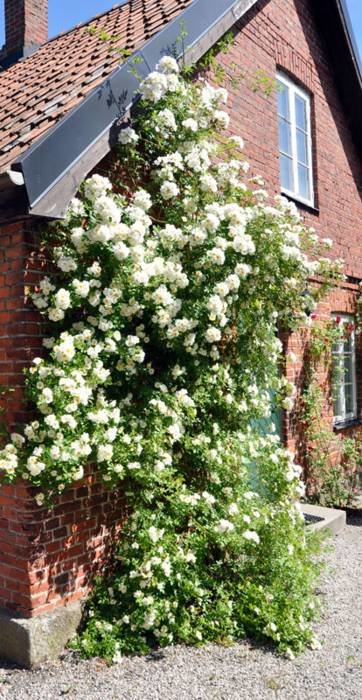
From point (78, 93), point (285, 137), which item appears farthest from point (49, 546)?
point (285, 137)

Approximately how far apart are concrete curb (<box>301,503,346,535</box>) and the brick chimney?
24.4ft

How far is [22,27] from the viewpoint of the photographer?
911 cm

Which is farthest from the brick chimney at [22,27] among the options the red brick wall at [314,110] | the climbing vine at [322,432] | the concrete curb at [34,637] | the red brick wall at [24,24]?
the concrete curb at [34,637]

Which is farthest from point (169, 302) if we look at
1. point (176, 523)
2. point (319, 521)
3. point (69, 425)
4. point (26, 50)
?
point (26, 50)

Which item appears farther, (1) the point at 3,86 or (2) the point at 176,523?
A: (1) the point at 3,86

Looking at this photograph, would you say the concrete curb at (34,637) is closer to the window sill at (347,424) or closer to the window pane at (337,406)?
the window sill at (347,424)

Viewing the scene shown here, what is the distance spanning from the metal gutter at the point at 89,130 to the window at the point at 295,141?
105 inches

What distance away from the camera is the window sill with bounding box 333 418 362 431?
26.8ft

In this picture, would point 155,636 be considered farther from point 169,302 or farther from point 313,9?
point 313,9

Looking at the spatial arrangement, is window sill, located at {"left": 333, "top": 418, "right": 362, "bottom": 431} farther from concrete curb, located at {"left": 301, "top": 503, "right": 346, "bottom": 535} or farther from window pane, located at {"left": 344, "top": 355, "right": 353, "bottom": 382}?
concrete curb, located at {"left": 301, "top": 503, "right": 346, "bottom": 535}

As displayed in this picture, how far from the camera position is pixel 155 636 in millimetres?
3980

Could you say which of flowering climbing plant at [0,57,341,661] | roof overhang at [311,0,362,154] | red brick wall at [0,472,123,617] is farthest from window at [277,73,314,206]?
red brick wall at [0,472,123,617]

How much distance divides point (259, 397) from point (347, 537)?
7.06ft

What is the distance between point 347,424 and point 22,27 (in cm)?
756
